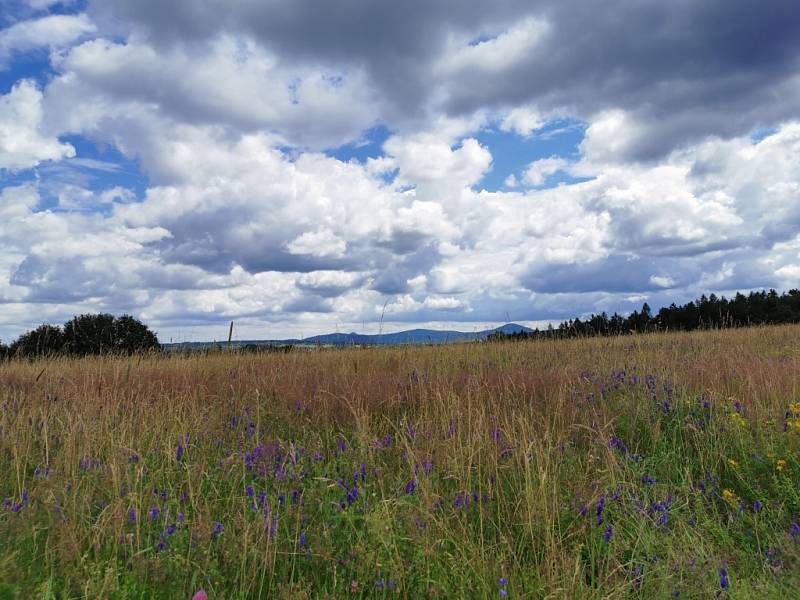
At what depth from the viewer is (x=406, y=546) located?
317cm

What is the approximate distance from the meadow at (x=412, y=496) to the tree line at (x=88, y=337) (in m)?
14.0

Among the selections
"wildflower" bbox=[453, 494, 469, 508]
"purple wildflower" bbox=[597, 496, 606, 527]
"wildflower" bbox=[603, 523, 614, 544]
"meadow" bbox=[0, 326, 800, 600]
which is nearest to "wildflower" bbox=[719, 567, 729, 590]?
"meadow" bbox=[0, 326, 800, 600]

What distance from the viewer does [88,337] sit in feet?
67.5

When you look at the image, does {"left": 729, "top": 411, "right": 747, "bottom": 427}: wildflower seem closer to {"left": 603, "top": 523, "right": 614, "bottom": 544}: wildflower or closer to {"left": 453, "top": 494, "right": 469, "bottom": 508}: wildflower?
{"left": 603, "top": 523, "right": 614, "bottom": 544}: wildflower

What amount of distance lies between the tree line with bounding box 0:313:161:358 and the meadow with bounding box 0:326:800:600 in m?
14.0

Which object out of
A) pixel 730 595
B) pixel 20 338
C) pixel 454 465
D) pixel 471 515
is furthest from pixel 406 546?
pixel 20 338

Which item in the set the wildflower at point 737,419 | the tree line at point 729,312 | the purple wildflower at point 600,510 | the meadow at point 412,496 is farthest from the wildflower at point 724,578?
the tree line at point 729,312

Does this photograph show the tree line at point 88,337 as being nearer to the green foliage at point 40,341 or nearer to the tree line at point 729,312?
the green foliage at point 40,341

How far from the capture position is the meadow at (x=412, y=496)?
9.46ft

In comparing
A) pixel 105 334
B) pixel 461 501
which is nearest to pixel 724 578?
pixel 461 501

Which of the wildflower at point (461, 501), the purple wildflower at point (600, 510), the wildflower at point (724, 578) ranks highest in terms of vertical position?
the wildflower at point (461, 501)

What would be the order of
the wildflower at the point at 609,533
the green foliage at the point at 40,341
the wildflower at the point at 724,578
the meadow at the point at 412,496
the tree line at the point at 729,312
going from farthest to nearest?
the tree line at the point at 729,312 < the green foliage at the point at 40,341 < the wildflower at the point at 609,533 < the meadow at the point at 412,496 < the wildflower at the point at 724,578

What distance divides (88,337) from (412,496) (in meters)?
20.6

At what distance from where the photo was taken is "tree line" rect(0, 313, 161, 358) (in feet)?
66.1
